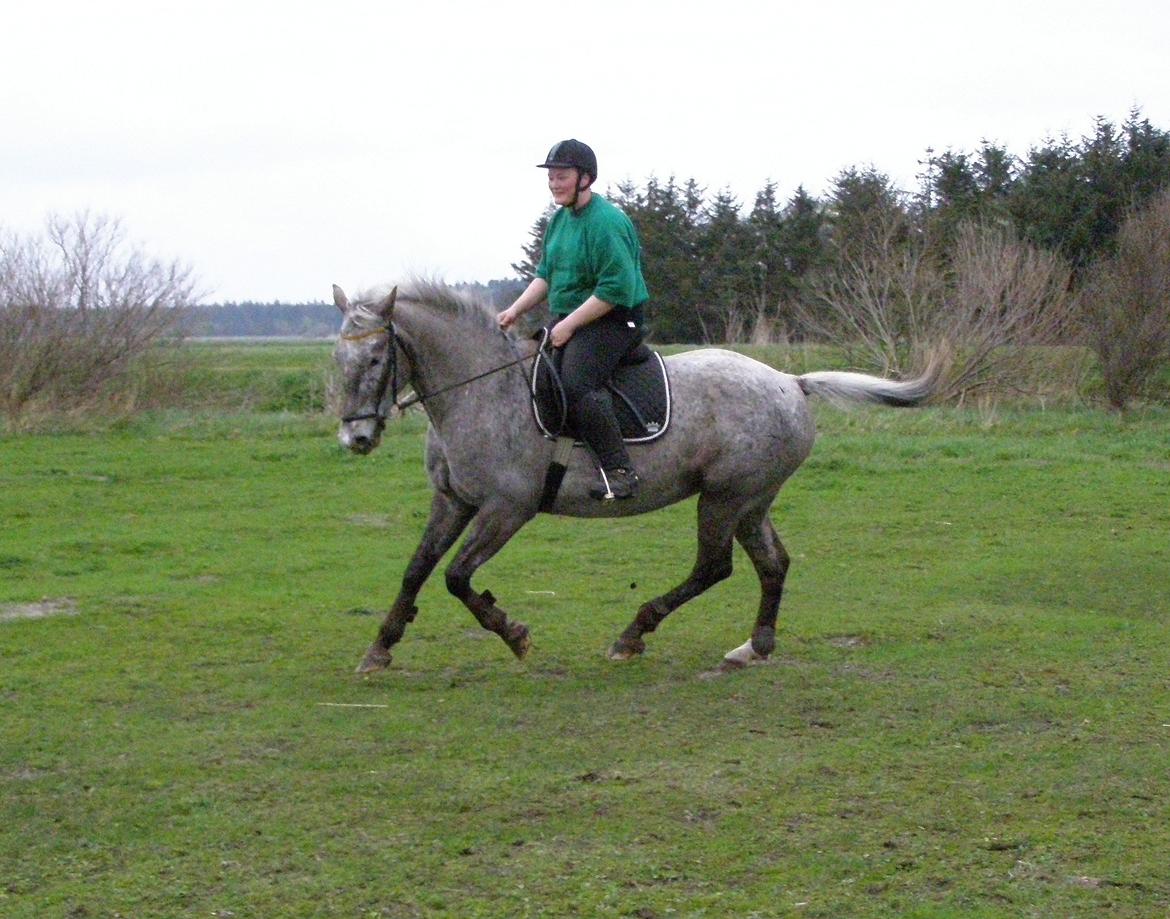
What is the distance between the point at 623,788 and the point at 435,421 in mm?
2870

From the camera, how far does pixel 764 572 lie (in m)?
9.18

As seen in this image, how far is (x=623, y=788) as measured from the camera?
6207 millimetres

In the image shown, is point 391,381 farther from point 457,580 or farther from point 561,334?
point 457,580

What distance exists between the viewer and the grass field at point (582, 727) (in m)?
5.12

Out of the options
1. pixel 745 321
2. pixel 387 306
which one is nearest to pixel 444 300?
pixel 387 306

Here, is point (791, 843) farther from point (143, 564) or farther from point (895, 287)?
point (895, 287)

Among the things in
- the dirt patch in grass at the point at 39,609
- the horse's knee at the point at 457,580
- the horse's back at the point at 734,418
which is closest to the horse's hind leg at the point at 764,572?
the horse's back at the point at 734,418

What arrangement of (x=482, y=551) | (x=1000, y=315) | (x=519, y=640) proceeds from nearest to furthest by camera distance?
(x=482, y=551) < (x=519, y=640) < (x=1000, y=315)

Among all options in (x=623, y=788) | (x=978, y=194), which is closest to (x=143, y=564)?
(x=623, y=788)

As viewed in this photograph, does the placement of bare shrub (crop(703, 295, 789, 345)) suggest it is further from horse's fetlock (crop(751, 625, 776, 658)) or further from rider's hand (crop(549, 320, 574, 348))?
rider's hand (crop(549, 320, 574, 348))

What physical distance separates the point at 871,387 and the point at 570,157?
266 centimetres

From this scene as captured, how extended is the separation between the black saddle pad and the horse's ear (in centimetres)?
90

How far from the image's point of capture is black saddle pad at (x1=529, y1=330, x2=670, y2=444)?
8.41 metres

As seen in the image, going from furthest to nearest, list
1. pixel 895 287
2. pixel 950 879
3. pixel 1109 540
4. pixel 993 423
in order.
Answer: pixel 895 287 → pixel 993 423 → pixel 1109 540 → pixel 950 879
